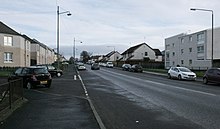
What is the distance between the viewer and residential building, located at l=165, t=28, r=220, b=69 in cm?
6600

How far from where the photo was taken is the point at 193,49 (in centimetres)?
7250

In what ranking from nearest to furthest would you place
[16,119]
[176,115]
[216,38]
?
[16,119] < [176,115] < [216,38]

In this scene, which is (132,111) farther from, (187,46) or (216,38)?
(187,46)

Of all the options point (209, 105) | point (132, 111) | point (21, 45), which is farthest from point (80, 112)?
point (21, 45)

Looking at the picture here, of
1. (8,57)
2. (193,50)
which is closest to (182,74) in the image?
(8,57)

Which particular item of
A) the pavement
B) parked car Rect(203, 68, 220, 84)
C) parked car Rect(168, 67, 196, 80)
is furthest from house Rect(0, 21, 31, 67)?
the pavement

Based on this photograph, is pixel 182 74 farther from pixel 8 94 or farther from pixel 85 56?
pixel 85 56

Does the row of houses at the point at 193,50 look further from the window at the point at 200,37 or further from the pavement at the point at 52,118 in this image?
the pavement at the point at 52,118

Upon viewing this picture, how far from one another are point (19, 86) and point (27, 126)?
549cm

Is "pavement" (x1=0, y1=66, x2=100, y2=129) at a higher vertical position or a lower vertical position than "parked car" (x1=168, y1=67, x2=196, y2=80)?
lower

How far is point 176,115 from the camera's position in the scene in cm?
993

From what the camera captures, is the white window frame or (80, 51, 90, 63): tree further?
(80, 51, 90, 63): tree

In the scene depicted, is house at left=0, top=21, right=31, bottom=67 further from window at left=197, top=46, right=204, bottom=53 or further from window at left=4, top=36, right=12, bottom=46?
window at left=197, top=46, right=204, bottom=53

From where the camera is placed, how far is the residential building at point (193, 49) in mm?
66000
